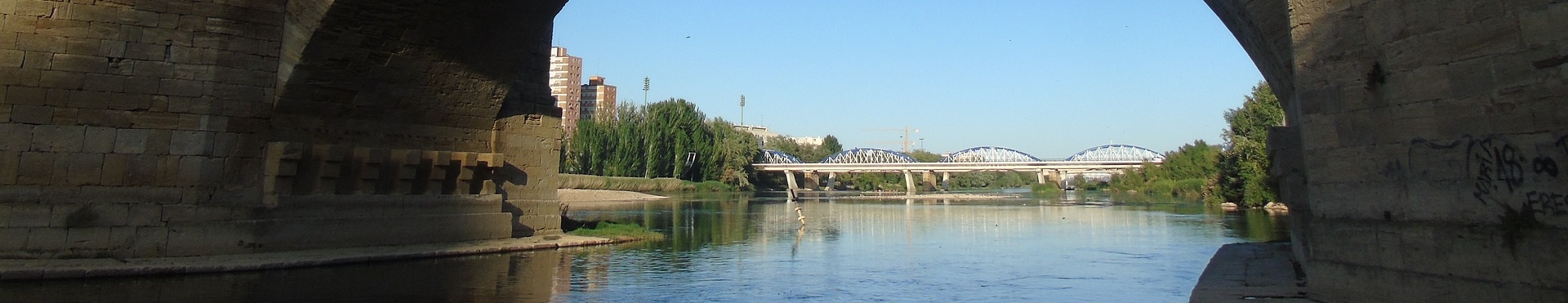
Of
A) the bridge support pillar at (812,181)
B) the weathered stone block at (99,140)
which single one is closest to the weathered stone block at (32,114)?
the weathered stone block at (99,140)

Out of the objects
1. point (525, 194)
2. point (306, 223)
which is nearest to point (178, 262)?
point (306, 223)

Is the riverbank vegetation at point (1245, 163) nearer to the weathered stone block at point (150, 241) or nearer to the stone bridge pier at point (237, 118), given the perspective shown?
the stone bridge pier at point (237, 118)

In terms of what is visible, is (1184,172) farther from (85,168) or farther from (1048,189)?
(85,168)

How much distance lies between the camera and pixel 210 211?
9984mm

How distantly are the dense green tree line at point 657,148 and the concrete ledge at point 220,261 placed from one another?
4219 cm

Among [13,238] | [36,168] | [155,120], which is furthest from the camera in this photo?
[155,120]

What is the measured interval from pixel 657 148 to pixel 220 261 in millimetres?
47872

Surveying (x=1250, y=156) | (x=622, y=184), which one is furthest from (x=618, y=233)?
(x=622, y=184)

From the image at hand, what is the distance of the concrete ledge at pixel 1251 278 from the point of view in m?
6.84

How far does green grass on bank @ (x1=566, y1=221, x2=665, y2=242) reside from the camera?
14.4 metres

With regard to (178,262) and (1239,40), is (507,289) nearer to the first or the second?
(178,262)

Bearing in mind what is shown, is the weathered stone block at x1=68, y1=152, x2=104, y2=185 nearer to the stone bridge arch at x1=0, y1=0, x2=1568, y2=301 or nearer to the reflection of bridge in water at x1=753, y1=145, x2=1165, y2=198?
the stone bridge arch at x1=0, y1=0, x2=1568, y2=301

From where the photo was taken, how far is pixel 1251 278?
27.5 ft

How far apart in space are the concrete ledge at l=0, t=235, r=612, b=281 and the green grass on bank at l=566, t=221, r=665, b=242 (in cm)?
247
